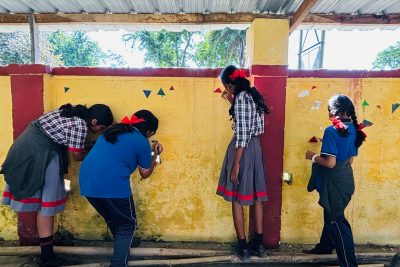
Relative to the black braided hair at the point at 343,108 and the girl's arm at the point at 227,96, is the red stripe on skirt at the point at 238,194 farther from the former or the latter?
the black braided hair at the point at 343,108

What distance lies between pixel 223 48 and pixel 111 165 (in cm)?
1526

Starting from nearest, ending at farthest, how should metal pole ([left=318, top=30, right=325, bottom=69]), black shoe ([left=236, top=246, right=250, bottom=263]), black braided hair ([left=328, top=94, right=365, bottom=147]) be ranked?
1. black braided hair ([left=328, top=94, right=365, bottom=147])
2. black shoe ([left=236, top=246, right=250, bottom=263])
3. metal pole ([left=318, top=30, right=325, bottom=69])

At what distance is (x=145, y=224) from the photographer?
3.87 meters

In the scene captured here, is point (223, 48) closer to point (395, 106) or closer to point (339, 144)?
point (395, 106)

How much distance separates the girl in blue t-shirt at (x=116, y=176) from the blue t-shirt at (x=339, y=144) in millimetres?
1578

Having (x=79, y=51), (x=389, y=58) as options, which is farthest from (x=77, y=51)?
(x=389, y=58)

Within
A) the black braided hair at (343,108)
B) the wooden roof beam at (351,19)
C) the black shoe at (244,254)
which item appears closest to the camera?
the black braided hair at (343,108)

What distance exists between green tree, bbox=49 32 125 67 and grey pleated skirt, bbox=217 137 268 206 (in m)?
27.0

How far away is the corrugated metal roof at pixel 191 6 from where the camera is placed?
374 cm

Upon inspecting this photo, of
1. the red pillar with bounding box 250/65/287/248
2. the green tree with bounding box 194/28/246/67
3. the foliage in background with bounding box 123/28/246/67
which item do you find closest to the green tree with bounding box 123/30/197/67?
the foliage in background with bounding box 123/28/246/67

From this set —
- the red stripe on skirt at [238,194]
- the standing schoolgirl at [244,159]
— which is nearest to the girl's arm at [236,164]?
the standing schoolgirl at [244,159]

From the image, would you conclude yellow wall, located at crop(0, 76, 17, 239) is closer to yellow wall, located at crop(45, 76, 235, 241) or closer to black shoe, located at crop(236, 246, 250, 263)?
yellow wall, located at crop(45, 76, 235, 241)

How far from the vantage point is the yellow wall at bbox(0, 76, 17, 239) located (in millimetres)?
3613

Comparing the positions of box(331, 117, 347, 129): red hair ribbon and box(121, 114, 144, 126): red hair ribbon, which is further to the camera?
box(121, 114, 144, 126): red hair ribbon
